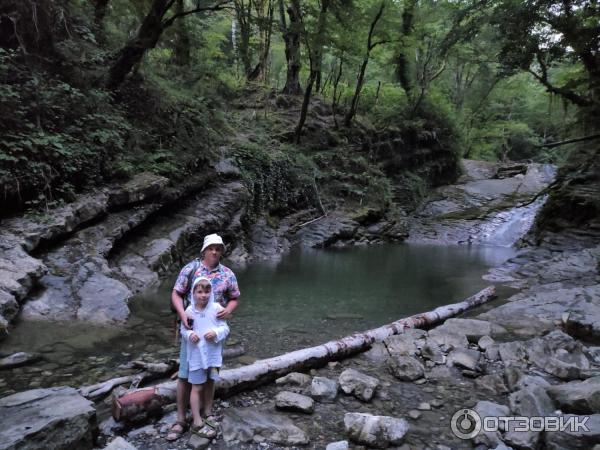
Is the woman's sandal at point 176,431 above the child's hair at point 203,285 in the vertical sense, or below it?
below

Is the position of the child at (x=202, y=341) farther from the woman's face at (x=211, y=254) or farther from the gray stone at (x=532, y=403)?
the gray stone at (x=532, y=403)

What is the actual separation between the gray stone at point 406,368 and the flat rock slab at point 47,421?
334cm

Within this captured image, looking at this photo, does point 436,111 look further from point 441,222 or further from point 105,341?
point 105,341

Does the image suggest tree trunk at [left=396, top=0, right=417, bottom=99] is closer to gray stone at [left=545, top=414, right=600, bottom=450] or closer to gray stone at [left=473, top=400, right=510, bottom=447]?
gray stone at [left=473, top=400, right=510, bottom=447]

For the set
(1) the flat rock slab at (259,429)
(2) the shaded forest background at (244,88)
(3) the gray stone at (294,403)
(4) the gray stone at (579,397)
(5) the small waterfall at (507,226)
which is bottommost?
(5) the small waterfall at (507,226)

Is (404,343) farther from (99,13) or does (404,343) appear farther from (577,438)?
(99,13)

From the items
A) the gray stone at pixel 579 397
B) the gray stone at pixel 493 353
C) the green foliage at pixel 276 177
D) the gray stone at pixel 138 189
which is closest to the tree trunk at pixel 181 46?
the green foliage at pixel 276 177

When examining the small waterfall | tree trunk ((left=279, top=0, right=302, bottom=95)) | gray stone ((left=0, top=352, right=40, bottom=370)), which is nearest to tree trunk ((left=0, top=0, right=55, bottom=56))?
gray stone ((left=0, top=352, right=40, bottom=370))

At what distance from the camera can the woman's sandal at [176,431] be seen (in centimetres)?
324

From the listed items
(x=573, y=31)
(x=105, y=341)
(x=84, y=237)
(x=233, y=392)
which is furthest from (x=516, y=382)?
(x=573, y=31)

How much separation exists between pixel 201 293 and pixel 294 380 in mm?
1902

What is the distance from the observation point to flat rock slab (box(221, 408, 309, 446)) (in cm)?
332

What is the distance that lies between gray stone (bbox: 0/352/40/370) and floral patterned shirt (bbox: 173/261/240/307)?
2.64 meters

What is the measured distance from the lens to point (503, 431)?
132 inches
